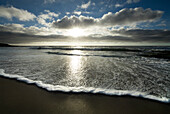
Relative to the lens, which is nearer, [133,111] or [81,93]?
[133,111]

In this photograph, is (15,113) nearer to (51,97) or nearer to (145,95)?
(51,97)

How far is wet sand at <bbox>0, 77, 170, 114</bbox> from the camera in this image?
2.45 meters

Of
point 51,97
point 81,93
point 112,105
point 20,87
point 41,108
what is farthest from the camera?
point 20,87

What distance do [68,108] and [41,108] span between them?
859 mm

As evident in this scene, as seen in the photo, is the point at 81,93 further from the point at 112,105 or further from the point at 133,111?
the point at 133,111

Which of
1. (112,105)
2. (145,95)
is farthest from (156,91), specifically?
(112,105)

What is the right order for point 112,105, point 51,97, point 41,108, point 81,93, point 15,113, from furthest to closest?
point 81,93 → point 51,97 → point 112,105 → point 41,108 → point 15,113

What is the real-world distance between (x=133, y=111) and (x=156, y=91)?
1999mm

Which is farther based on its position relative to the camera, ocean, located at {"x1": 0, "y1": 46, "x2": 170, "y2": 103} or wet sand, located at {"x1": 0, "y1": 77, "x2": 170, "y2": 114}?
ocean, located at {"x1": 0, "y1": 46, "x2": 170, "y2": 103}

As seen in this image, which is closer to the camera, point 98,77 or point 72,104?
point 72,104

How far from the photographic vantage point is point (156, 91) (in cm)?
353

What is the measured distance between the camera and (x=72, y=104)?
2.74m

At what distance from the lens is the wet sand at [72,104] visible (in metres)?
2.45

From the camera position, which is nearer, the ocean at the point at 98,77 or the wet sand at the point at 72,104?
the wet sand at the point at 72,104
